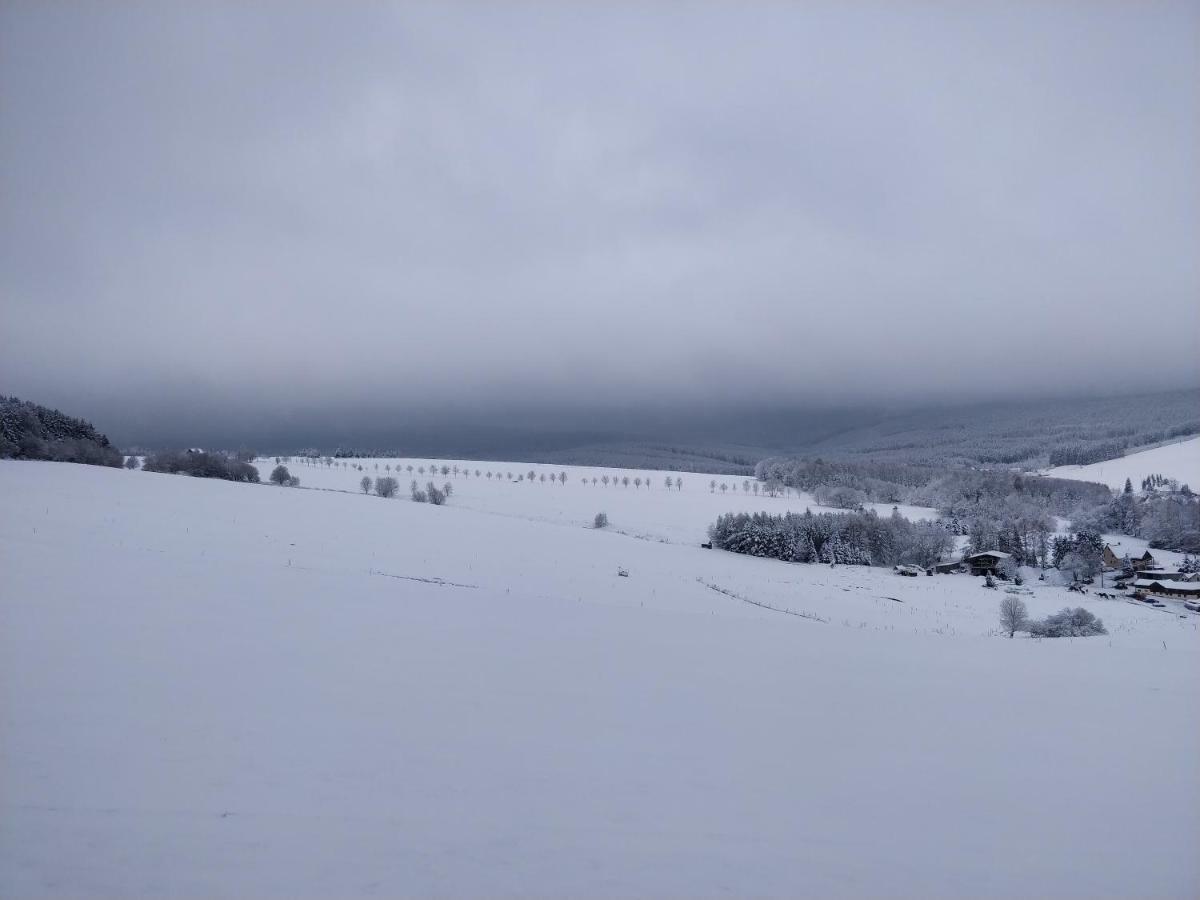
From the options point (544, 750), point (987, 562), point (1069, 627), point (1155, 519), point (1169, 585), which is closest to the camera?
point (544, 750)

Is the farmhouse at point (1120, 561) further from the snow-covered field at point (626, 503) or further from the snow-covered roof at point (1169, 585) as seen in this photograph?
the snow-covered field at point (626, 503)

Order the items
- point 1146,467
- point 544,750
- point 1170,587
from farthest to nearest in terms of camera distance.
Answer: point 1146,467
point 1170,587
point 544,750

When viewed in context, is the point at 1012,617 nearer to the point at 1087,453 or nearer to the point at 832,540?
the point at 832,540

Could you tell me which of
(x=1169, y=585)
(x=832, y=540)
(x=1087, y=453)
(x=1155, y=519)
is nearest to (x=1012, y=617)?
(x=1169, y=585)

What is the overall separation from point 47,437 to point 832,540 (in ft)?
253

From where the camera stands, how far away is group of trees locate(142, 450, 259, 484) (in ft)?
209

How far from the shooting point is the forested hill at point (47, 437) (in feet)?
157

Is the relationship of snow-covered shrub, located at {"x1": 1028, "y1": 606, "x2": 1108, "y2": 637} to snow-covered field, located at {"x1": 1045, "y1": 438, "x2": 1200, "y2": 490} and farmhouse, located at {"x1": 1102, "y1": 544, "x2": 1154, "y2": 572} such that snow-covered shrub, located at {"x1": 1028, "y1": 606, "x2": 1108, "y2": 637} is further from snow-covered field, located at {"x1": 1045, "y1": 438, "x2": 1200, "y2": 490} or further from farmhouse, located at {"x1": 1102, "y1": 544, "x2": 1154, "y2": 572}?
snow-covered field, located at {"x1": 1045, "y1": 438, "x2": 1200, "y2": 490}

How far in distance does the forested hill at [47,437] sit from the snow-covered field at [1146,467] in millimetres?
144082

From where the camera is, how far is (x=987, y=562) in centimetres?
4622

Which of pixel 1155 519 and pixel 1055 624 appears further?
pixel 1155 519

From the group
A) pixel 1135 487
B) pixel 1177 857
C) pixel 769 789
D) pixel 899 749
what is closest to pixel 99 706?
pixel 769 789

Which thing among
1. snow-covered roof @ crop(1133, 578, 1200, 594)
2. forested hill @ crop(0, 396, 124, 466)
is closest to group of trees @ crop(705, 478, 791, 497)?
snow-covered roof @ crop(1133, 578, 1200, 594)

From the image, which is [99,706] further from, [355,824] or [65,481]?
[65,481]
